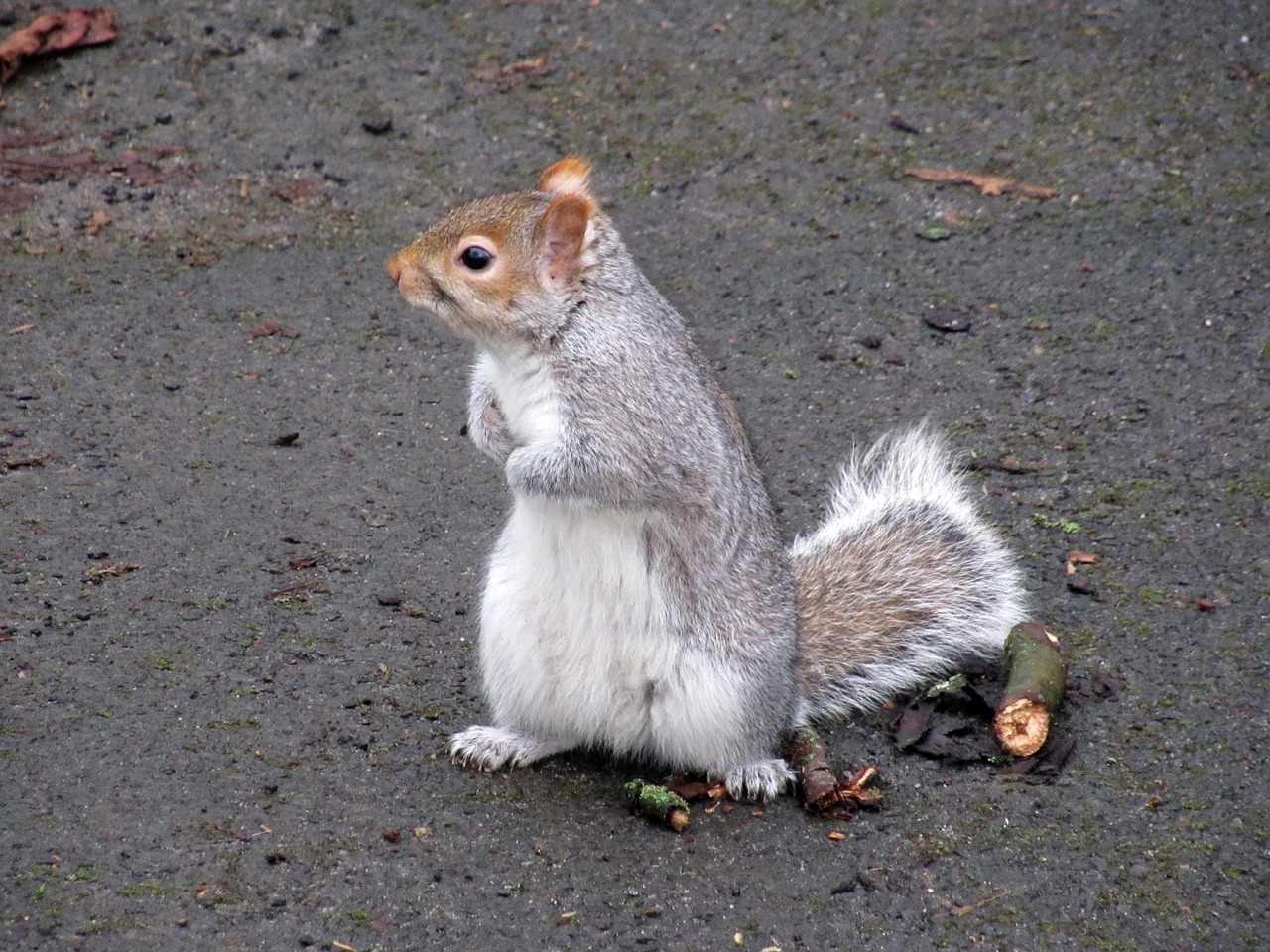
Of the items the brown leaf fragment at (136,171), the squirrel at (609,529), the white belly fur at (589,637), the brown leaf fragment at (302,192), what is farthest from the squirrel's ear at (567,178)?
the brown leaf fragment at (136,171)

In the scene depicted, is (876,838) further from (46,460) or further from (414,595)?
(46,460)

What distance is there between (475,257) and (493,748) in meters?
1.02

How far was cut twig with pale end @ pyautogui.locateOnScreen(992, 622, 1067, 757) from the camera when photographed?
2855 mm

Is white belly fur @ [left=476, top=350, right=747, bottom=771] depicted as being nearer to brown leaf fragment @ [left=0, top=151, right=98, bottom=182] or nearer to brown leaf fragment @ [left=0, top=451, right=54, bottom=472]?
brown leaf fragment @ [left=0, top=451, right=54, bottom=472]

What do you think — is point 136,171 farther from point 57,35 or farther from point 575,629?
point 575,629

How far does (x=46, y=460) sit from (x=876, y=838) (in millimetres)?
2388

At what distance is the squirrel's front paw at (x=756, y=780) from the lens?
2.83 metres

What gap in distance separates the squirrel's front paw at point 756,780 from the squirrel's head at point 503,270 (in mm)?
1002

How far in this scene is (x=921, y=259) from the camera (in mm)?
4684

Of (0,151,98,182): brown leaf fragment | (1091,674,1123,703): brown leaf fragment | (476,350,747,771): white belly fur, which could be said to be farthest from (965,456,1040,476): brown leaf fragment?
(0,151,98,182): brown leaf fragment

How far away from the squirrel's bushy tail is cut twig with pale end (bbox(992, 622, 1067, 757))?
17cm

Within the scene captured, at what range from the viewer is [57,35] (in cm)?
554

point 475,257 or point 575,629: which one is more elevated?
point 475,257

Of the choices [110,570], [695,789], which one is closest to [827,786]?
[695,789]
